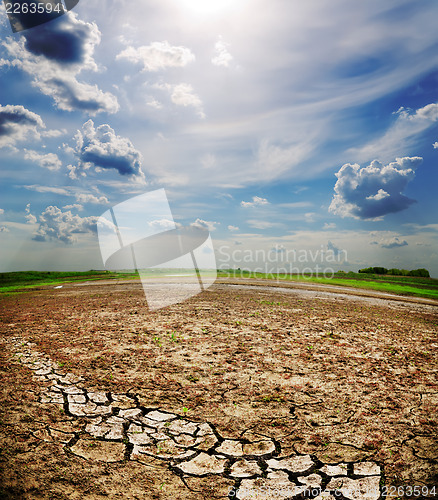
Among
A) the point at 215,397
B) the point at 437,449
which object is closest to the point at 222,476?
the point at 215,397

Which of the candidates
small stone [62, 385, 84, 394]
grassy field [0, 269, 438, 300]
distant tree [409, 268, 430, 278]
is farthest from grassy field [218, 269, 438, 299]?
small stone [62, 385, 84, 394]

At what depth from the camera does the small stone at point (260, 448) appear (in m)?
4.13

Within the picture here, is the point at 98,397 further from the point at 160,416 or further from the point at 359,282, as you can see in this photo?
the point at 359,282

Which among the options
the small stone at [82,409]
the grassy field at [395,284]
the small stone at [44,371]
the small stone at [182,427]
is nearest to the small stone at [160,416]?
the small stone at [182,427]

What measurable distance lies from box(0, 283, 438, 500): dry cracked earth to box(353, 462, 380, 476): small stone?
0.02 metres

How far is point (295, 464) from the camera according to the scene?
3916 mm

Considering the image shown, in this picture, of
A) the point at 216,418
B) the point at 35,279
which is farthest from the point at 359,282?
the point at 35,279

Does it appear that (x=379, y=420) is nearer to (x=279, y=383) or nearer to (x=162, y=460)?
(x=279, y=383)

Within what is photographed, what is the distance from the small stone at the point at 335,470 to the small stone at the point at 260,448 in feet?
2.45

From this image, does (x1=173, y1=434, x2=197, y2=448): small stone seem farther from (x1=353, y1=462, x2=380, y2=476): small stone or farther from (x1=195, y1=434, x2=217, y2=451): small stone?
(x1=353, y1=462, x2=380, y2=476): small stone

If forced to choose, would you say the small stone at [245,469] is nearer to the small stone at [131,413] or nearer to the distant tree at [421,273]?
the small stone at [131,413]

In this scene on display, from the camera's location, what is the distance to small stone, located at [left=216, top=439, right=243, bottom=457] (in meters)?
4.11

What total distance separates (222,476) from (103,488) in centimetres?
150

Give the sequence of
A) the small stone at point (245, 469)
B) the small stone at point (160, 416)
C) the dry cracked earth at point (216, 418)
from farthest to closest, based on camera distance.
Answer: the small stone at point (160, 416), the small stone at point (245, 469), the dry cracked earth at point (216, 418)
